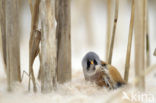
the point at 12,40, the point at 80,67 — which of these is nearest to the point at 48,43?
the point at 12,40

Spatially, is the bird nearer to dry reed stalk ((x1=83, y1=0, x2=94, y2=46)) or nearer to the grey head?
the grey head

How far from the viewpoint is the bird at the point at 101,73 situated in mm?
1220

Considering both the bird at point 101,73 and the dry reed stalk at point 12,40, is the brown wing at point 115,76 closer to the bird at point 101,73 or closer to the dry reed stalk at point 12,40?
the bird at point 101,73

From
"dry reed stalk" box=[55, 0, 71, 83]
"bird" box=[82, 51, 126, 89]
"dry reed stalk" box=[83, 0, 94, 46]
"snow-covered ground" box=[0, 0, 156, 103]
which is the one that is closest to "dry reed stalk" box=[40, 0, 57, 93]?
"snow-covered ground" box=[0, 0, 156, 103]

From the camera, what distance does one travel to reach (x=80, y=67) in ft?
5.86

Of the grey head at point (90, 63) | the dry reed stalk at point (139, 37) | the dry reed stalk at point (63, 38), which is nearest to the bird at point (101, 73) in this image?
the grey head at point (90, 63)

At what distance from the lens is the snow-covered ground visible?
1022 mm

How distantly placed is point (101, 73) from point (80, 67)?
0.54m

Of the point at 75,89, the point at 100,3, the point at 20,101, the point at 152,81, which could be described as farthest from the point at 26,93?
the point at 100,3

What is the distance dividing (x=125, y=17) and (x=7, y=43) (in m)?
1.48

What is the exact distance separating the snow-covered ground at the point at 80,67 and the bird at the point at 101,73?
0.03 metres

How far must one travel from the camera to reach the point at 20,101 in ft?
3.36

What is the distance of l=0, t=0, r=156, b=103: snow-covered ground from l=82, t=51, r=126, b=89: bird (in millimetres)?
33

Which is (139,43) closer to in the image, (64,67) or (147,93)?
(147,93)
